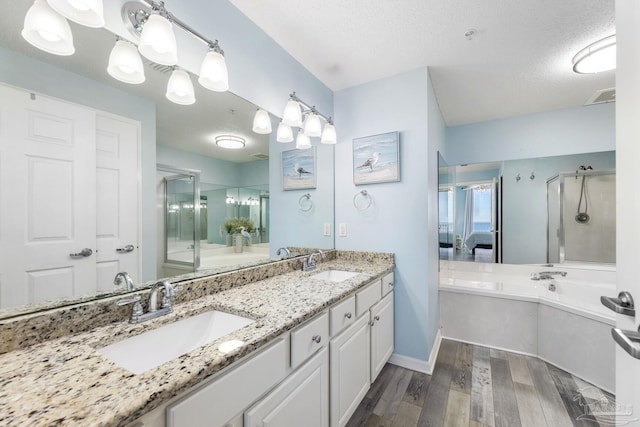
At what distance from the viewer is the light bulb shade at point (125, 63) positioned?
3.34 feet

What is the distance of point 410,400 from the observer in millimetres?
1767

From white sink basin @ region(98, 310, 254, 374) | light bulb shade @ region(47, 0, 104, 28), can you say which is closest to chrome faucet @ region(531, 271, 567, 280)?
white sink basin @ region(98, 310, 254, 374)

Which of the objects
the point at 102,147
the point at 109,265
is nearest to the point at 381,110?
the point at 102,147

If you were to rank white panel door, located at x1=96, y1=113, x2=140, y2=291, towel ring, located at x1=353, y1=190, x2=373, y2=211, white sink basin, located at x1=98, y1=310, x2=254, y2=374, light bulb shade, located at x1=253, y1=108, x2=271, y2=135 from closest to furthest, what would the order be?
white sink basin, located at x1=98, y1=310, x2=254, y2=374 → white panel door, located at x1=96, y1=113, x2=140, y2=291 → light bulb shade, located at x1=253, y1=108, x2=271, y2=135 → towel ring, located at x1=353, y1=190, x2=373, y2=211

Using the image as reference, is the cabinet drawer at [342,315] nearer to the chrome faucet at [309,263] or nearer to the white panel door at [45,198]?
the chrome faucet at [309,263]

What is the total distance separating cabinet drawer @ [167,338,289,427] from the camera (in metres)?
0.65

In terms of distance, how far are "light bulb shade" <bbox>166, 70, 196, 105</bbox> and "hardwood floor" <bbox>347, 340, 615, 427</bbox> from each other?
2.02 m

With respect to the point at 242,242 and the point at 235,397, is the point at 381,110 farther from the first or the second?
the point at 235,397

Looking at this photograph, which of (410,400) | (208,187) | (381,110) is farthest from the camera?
(381,110)

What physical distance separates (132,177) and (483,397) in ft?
8.13

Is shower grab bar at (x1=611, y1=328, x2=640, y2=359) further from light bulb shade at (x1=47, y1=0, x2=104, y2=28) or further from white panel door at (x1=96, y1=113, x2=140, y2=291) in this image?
light bulb shade at (x1=47, y1=0, x2=104, y2=28)

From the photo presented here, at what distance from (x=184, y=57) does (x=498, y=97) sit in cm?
275

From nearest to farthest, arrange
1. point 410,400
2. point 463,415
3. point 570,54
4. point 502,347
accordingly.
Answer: point 463,415
point 410,400
point 570,54
point 502,347

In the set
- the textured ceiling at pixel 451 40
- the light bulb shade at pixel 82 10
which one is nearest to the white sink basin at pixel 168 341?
the light bulb shade at pixel 82 10
